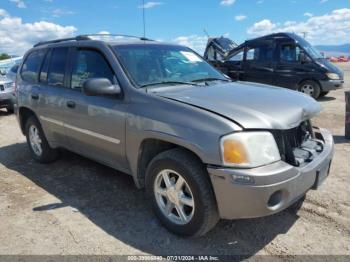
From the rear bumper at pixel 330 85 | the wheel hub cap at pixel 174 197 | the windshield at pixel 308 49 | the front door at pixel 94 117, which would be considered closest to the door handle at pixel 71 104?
the front door at pixel 94 117

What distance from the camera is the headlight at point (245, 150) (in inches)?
113

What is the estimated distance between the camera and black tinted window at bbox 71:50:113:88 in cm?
413

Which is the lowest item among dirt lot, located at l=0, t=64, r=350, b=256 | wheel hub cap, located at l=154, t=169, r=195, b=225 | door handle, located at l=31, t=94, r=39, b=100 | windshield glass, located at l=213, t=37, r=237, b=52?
dirt lot, located at l=0, t=64, r=350, b=256

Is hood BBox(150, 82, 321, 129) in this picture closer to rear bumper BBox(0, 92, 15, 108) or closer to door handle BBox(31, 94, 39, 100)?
door handle BBox(31, 94, 39, 100)

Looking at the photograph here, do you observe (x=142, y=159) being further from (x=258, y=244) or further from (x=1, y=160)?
(x=1, y=160)

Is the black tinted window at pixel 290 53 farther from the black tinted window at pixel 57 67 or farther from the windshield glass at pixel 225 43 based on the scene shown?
the black tinted window at pixel 57 67

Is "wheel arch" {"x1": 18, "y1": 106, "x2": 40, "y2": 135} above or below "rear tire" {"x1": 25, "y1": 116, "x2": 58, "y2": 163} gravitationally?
above

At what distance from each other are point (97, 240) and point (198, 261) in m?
1.00

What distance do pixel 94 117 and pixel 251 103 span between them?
1.80m

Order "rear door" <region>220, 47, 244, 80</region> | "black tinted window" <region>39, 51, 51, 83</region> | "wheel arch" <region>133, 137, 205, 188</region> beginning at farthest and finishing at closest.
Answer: "rear door" <region>220, 47, 244, 80</region> < "black tinted window" <region>39, 51, 51, 83</region> < "wheel arch" <region>133, 137, 205, 188</region>

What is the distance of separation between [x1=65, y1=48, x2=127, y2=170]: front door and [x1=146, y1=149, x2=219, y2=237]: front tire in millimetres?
594

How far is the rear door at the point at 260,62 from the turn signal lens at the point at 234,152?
956cm

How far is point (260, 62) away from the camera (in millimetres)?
12258

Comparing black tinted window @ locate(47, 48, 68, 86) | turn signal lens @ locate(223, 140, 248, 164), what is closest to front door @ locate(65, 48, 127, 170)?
black tinted window @ locate(47, 48, 68, 86)
